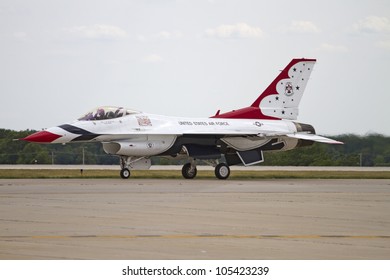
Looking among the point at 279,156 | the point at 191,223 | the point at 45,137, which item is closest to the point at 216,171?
the point at 45,137

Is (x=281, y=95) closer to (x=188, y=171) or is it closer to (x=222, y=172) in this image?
(x=222, y=172)

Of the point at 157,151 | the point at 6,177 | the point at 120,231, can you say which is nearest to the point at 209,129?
the point at 157,151

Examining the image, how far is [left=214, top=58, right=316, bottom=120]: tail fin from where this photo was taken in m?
31.4

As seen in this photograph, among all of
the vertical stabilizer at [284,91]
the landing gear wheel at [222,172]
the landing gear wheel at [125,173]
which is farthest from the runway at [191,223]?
the vertical stabilizer at [284,91]

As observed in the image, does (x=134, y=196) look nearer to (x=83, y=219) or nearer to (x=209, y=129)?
(x=83, y=219)

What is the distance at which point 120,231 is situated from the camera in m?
13.2

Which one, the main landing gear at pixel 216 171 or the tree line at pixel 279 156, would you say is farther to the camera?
the tree line at pixel 279 156

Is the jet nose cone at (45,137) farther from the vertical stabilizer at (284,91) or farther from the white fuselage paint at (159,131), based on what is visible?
the vertical stabilizer at (284,91)

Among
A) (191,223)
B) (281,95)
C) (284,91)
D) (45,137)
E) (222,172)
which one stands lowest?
(191,223)

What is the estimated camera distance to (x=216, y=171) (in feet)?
95.7

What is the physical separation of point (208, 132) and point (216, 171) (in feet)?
4.41

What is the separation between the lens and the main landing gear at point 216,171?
2916 cm

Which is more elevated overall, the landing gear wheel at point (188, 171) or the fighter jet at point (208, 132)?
the fighter jet at point (208, 132)

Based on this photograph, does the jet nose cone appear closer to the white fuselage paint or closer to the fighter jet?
the fighter jet
